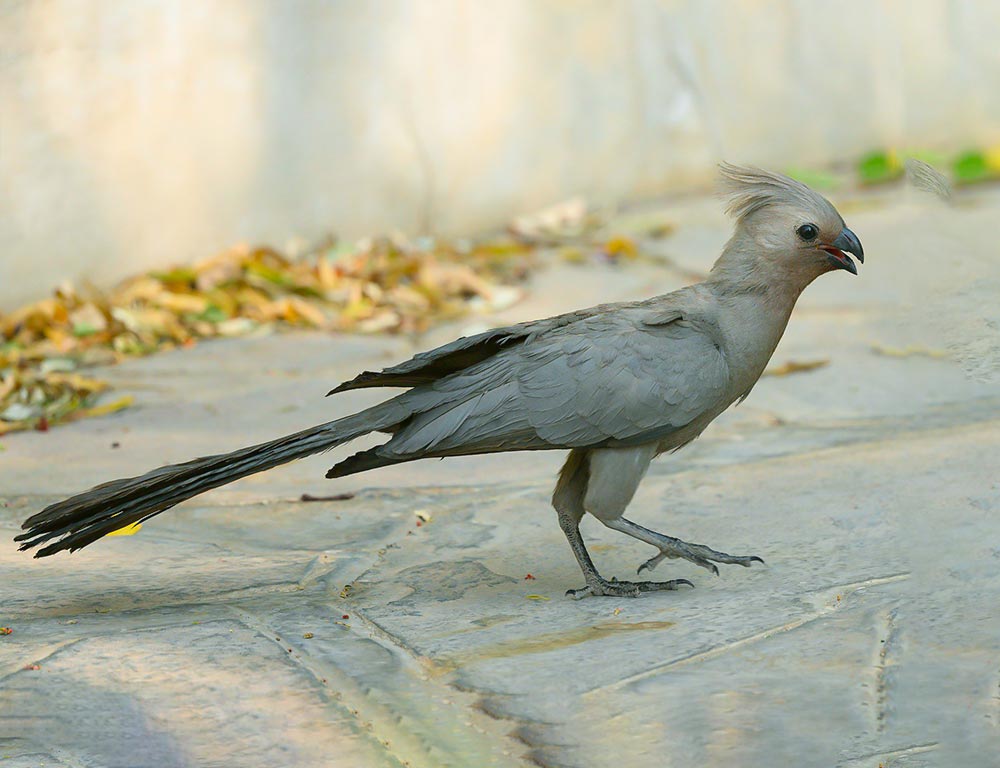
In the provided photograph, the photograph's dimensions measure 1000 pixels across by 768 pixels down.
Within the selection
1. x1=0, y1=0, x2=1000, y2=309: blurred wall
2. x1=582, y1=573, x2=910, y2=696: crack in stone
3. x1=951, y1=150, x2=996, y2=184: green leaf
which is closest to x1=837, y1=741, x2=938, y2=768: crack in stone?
x1=582, y1=573, x2=910, y2=696: crack in stone

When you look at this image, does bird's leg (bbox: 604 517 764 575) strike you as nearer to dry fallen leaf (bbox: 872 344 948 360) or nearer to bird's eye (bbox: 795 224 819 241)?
bird's eye (bbox: 795 224 819 241)

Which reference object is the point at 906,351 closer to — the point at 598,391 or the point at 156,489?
the point at 598,391

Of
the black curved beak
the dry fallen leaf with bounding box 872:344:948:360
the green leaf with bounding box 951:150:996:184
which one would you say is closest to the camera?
the black curved beak

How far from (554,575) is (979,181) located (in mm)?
4841

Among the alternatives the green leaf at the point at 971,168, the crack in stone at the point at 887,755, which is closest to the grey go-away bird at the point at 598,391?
the crack in stone at the point at 887,755

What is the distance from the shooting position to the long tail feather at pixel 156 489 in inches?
111

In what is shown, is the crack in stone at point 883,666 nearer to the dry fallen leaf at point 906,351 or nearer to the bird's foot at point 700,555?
the bird's foot at point 700,555

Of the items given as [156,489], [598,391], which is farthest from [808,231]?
[156,489]

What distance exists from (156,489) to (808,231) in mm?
1578

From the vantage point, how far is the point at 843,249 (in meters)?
3.08

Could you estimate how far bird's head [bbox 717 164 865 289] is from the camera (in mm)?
3068

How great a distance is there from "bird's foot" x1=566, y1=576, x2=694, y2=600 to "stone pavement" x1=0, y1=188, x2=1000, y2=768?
0.05 meters

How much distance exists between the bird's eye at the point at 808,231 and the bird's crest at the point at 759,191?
56 mm

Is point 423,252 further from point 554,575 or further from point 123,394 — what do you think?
point 554,575
